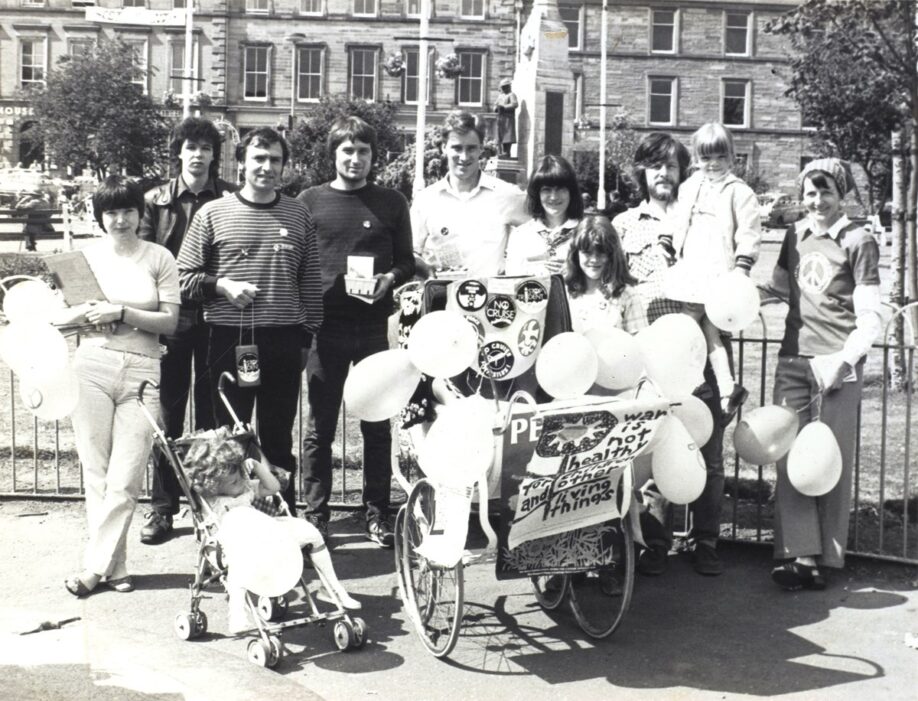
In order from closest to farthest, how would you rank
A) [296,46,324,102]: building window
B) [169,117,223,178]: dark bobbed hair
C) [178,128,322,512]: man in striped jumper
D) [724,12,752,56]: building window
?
[178,128,322,512]: man in striped jumper, [169,117,223,178]: dark bobbed hair, [296,46,324,102]: building window, [724,12,752,56]: building window

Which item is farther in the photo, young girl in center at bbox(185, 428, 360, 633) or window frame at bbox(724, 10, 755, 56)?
window frame at bbox(724, 10, 755, 56)

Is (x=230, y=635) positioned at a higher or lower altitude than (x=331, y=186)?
lower

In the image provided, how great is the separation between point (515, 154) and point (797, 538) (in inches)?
878

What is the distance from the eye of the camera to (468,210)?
20.6 feet

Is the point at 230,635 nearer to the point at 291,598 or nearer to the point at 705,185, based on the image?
the point at 291,598

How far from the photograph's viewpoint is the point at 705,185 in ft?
19.2

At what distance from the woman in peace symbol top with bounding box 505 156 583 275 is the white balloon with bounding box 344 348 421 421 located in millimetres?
1026

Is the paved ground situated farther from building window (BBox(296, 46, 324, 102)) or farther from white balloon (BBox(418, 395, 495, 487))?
building window (BBox(296, 46, 324, 102))

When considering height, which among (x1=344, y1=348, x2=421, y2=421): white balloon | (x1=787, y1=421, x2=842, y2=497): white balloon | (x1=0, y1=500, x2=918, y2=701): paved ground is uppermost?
(x1=344, y1=348, x2=421, y2=421): white balloon

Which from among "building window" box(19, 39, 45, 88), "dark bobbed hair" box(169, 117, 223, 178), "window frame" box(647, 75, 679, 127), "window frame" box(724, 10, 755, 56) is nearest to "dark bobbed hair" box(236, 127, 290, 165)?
"dark bobbed hair" box(169, 117, 223, 178)

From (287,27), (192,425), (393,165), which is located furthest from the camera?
(287,27)

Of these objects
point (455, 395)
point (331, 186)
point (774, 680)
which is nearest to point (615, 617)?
point (774, 680)

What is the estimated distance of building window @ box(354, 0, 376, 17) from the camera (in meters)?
56.7

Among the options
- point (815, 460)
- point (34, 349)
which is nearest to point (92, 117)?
point (34, 349)
